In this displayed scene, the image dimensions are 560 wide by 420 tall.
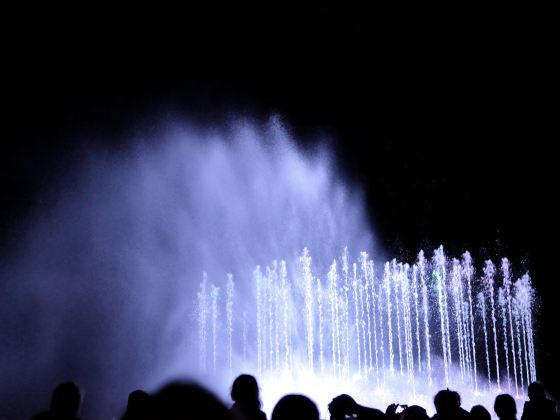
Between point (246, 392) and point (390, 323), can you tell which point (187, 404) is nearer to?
point (246, 392)

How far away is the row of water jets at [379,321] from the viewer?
93.5ft

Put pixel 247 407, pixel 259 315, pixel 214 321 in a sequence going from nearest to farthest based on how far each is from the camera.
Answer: pixel 247 407
pixel 259 315
pixel 214 321

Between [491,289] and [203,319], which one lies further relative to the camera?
[203,319]

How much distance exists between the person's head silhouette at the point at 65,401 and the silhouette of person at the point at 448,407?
2738 millimetres

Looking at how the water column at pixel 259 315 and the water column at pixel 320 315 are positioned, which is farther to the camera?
the water column at pixel 259 315

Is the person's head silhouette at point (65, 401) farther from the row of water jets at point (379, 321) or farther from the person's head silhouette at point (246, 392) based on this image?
A: the row of water jets at point (379, 321)

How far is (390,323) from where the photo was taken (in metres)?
29.3

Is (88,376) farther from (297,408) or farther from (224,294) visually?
(297,408)

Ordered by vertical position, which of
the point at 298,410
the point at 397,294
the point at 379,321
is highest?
the point at 397,294

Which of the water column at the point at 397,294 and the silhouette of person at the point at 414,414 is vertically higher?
the water column at the point at 397,294

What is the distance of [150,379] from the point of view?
28.8 metres

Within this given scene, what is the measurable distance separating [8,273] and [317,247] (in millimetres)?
16364

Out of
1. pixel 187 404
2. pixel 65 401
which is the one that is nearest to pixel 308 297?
pixel 65 401

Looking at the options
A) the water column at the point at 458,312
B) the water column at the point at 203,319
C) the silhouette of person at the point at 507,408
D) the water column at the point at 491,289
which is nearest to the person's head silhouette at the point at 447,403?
the silhouette of person at the point at 507,408
